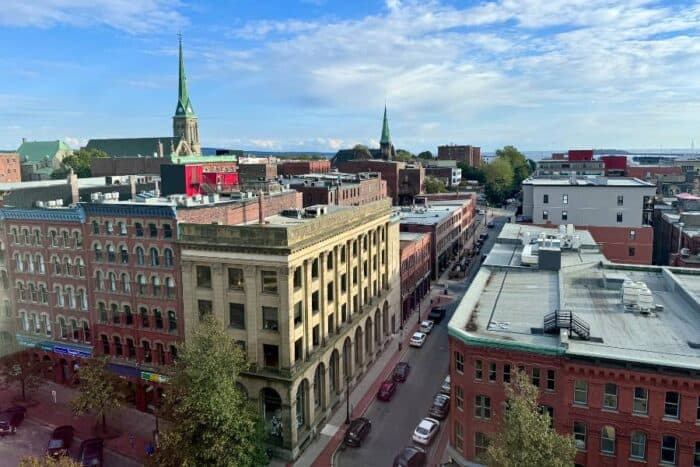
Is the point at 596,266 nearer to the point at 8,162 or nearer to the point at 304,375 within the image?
the point at 304,375

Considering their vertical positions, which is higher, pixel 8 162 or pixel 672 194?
pixel 8 162

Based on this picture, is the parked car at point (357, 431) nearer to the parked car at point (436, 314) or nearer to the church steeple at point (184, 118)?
the parked car at point (436, 314)

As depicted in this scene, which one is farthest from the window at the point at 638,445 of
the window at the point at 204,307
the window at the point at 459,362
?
the window at the point at 204,307

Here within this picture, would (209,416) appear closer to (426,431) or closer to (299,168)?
(426,431)

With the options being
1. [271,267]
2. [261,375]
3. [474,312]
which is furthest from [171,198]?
[474,312]

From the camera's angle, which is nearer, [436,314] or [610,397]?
[610,397]

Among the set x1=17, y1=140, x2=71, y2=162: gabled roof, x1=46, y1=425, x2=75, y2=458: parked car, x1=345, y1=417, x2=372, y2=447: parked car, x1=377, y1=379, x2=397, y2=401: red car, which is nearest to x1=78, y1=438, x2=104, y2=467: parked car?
x1=46, y1=425, x2=75, y2=458: parked car

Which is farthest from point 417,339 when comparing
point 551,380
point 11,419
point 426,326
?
point 11,419
